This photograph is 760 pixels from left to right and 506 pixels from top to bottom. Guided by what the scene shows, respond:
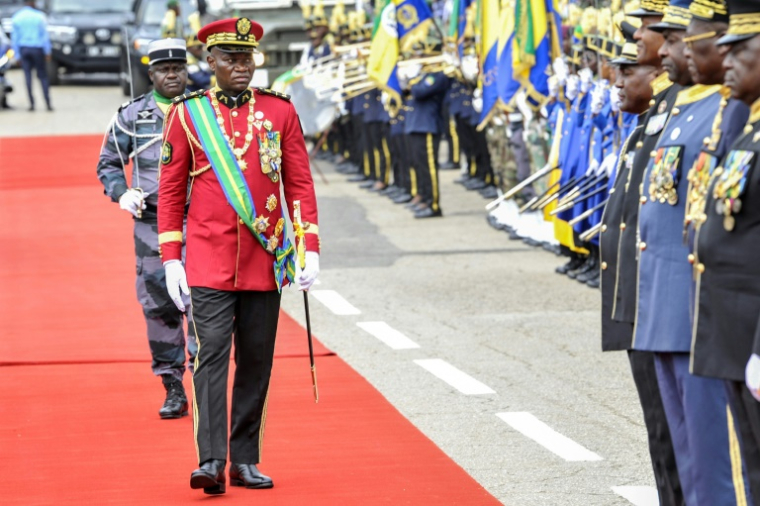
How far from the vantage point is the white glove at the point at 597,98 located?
12.2 metres

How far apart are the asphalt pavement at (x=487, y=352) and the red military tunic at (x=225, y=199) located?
1.34m

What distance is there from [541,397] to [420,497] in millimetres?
2210

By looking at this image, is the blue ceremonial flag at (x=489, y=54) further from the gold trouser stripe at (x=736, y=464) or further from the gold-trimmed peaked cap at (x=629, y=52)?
the gold trouser stripe at (x=736, y=464)

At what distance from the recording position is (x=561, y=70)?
549 inches

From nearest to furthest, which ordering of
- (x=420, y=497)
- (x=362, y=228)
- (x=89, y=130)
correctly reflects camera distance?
(x=420, y=497), (x=362, y=228), (x=89, y=130)

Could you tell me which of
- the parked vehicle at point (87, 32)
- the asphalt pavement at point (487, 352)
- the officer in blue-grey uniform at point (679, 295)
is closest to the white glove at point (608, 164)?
the asphalt pavement at point (487, 352)

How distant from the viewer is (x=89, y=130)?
90.0ft

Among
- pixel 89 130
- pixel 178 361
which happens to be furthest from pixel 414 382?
pixel 89 130

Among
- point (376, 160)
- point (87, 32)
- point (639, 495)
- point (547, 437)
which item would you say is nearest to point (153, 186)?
point (547, 437)

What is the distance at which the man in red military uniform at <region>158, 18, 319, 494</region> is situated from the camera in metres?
6.71

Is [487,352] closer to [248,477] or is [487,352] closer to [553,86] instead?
[248,477]

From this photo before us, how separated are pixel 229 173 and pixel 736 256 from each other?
2731mm

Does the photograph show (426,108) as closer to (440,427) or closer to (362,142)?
(362,142)

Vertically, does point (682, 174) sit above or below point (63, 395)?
above
